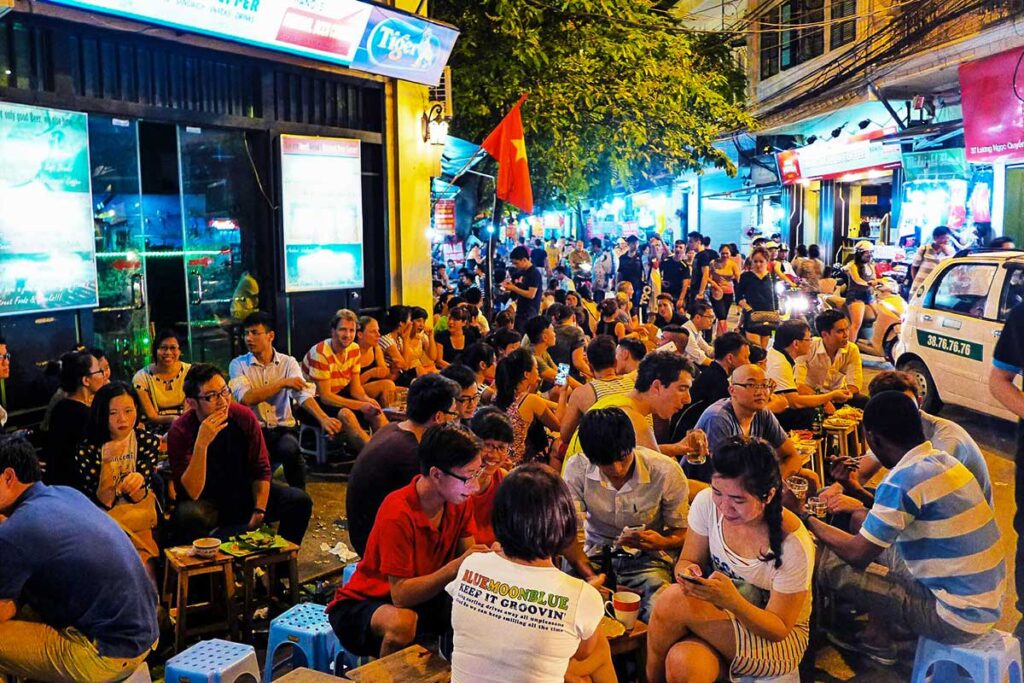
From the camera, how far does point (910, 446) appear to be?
4031 mm

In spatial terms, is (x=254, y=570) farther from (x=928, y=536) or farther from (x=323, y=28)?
(x=323, y=28)

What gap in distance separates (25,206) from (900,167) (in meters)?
17.8

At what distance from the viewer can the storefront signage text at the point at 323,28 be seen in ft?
25.5

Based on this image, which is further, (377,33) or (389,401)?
(377,33)

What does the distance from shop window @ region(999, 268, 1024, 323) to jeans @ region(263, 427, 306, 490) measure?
264 inches

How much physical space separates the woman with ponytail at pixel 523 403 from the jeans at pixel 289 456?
1623 millimetres

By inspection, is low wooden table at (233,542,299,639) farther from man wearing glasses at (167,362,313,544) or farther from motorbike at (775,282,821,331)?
motorbike at (775,282,821,331)

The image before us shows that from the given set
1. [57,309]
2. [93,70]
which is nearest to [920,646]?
[57,309]

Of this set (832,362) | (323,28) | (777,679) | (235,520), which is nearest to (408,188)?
(323,28)

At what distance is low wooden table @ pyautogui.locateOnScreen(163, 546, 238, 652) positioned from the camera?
15.5 ft

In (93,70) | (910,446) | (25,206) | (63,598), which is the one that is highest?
(93,70)

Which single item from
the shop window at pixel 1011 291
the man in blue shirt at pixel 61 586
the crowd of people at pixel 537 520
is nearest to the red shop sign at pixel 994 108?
the shop window at pixel 1011 291

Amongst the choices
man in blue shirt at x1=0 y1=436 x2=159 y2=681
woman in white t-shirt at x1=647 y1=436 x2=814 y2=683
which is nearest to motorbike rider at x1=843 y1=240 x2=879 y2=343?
woman in white t-shirt at x1=647 y1=436 x2=814 y2=683

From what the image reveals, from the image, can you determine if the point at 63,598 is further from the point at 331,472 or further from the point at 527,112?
the point at 527,112
